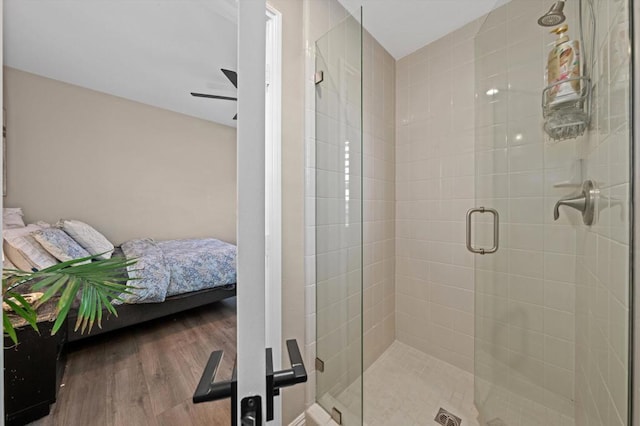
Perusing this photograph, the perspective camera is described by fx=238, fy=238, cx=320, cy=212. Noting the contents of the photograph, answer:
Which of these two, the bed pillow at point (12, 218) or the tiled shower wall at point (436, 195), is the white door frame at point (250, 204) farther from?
the tiled shower wall at point (436, 195)

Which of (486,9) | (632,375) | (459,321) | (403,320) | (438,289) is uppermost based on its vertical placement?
(486,9)

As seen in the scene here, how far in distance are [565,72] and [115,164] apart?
5.45ft

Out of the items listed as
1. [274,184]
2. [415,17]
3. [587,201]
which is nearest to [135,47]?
[274,184]

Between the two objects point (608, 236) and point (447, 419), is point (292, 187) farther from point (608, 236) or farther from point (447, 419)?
point (447, 419)

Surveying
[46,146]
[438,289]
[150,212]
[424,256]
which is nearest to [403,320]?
[438,289]

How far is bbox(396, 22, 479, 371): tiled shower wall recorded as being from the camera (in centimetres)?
172

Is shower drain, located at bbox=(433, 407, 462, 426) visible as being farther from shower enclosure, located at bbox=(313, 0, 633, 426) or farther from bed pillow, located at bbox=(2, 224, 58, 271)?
bed pillow, located at bbox=(2, 224, 58, 271)

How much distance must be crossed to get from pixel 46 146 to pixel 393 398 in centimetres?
194

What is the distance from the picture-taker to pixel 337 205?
134 cm

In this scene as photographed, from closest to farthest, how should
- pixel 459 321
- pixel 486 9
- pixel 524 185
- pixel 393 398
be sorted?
pixel 524 185 → pixel 393 398 → pixel 486 9 → pixel 459 321

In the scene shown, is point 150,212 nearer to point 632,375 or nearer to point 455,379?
point 632,375

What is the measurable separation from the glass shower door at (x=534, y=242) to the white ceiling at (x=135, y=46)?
3.89ft

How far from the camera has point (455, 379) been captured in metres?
1.63

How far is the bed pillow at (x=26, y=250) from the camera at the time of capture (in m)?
0.54
